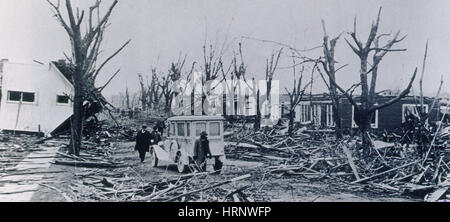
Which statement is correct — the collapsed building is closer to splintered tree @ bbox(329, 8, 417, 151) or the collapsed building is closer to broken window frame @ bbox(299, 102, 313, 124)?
splintered tree @ bbox(329, 8, 417, 151)

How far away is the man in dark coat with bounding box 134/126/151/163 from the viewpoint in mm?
6781

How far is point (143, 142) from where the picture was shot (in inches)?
273

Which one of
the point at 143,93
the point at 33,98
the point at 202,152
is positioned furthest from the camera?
the point at 33,98

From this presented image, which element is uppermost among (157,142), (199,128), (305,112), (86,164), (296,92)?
(296,92)

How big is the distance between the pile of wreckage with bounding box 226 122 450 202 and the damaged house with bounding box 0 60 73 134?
3829 millimetres

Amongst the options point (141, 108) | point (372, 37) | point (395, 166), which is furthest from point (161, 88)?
point (395, 166)

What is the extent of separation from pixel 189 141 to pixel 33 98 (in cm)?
430

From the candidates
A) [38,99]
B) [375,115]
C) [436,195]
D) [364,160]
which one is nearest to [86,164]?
[38,99]

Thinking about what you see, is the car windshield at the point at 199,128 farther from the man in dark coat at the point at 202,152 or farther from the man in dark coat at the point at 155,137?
the man in dark coat at the point at 155,137

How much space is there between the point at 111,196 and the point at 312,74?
14.0 ft

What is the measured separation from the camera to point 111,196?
562cm

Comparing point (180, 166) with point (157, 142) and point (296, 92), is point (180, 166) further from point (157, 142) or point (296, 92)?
point (296, 92)

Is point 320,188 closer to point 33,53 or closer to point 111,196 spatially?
point 111,196

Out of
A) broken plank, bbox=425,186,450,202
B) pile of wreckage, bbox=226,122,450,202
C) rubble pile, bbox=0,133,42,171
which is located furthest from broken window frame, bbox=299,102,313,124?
rubble pile, bbox=0,133,42,171
